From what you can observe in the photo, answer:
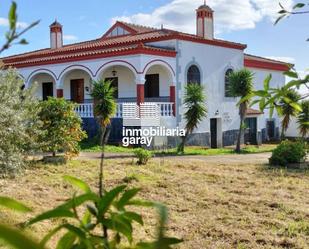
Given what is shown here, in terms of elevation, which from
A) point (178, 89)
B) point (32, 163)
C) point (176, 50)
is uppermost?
point (176, 50)

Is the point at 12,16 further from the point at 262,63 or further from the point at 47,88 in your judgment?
the point at 262,63

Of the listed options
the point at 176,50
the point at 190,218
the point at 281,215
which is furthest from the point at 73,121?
the point at 176,50

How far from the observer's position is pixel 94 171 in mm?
11328

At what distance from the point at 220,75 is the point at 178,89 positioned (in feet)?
11.3

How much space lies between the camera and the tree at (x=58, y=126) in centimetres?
1189

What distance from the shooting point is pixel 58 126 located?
12.0m

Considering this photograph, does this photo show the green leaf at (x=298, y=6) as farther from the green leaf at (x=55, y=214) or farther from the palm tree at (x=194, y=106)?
the palm tree at (x=194, y=106)

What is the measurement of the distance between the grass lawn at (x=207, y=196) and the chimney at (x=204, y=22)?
1027 cm

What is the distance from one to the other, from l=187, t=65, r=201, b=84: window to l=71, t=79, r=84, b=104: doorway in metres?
5.72

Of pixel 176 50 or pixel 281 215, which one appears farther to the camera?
pixel 176 50

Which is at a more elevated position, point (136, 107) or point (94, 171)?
point (136, 107)

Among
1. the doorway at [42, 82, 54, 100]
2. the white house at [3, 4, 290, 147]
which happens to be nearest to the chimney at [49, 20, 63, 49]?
the white house at [3, 4, 290, 147]

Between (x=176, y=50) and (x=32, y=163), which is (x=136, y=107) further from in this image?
(x=32, y=163)

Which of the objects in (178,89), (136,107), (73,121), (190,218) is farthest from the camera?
(178,89)
